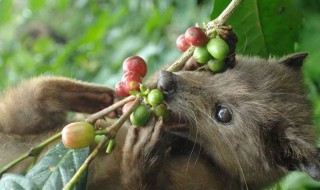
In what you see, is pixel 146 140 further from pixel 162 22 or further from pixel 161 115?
pixel 162 22

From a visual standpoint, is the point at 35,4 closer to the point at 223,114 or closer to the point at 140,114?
the point at 223,114

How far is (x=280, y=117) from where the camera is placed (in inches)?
124

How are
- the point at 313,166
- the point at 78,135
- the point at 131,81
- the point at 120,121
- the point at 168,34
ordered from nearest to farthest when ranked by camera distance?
the point at 78,135
the point at 120,121
the point at 131,81
the point at 313,166
the point at 168,34

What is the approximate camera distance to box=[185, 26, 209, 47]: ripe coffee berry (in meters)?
2.67

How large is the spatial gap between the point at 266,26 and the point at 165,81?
1175 mm

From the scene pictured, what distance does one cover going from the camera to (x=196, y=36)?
2.69 meters

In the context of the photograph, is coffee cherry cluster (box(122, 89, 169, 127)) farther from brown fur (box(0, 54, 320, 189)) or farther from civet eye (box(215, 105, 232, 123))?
civet eye (box(215, 105, 232, 123))

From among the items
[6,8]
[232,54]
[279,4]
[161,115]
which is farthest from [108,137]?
[6,8]

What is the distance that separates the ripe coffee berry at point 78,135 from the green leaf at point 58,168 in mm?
210

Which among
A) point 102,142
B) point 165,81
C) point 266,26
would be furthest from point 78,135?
point 266,26

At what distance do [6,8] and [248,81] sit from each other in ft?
8.55

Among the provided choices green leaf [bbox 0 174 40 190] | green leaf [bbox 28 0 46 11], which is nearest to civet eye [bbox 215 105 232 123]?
green leaf [bbox 0 174 40 190]

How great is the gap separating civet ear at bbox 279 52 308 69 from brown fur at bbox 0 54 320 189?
11 mm

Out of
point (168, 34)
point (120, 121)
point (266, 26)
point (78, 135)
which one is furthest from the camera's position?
point (168, 34)
